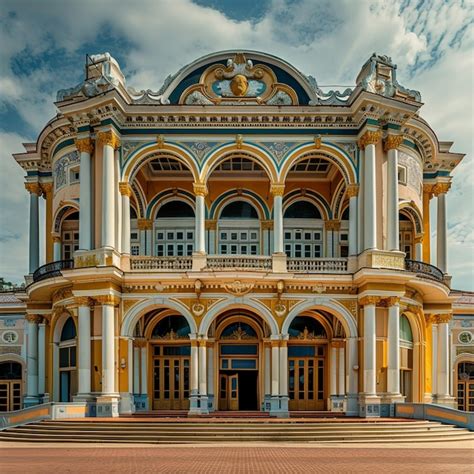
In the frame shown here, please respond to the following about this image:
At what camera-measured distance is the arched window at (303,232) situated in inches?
1411

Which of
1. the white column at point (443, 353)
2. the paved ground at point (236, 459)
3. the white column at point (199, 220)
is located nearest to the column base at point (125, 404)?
the white column at point (199, 220)

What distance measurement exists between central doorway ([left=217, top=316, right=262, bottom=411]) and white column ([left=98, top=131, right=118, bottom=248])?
7172mm

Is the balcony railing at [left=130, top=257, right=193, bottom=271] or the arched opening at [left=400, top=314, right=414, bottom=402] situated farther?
the arched opening at [left=400, top=314, right=414, bottom=402]

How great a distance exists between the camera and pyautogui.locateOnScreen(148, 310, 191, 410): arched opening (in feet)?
111

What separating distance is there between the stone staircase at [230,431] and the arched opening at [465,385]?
14501 mm

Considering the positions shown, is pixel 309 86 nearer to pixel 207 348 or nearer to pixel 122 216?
pixel 122 216

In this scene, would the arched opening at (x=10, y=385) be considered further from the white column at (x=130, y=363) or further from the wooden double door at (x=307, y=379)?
the wooden double door at (x=307, y=379)

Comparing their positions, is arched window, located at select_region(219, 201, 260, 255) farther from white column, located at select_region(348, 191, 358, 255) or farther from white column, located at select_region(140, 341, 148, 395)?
white column, located at select_region(140, 341, 148, 395)

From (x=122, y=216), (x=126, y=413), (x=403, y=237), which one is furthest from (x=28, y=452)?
(x=403, y=237)

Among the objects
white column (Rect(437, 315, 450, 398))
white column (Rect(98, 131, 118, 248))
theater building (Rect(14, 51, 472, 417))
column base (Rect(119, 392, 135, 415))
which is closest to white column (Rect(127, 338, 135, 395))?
theater building (Rect(14, 51, 472, 417))

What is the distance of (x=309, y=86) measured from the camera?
3192 centimetres

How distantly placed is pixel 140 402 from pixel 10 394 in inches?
424

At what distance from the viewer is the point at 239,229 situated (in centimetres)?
3566

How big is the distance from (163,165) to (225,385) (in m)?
10.9
